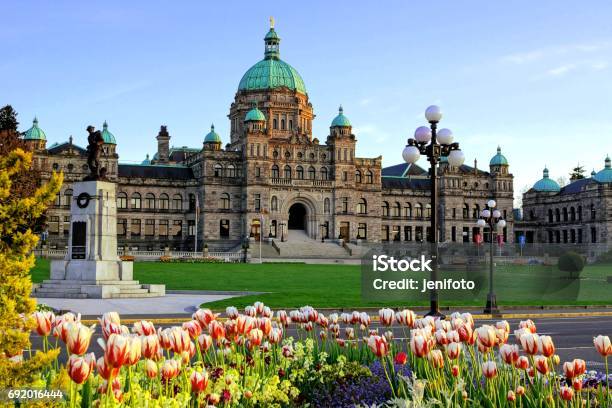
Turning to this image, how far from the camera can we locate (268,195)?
9450cm

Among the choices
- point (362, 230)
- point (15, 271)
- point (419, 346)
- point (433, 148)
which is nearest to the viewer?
point (15, 271)

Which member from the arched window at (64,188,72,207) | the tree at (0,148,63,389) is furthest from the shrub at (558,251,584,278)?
the arched window at (64,188,72,207)

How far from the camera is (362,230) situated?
101 metres

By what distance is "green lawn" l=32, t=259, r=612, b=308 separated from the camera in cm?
3203

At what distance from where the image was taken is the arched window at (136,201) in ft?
314

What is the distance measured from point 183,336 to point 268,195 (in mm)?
87702

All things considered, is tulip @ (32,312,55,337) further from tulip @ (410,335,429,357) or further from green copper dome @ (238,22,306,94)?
green copper dome @ (238,22,306,94)

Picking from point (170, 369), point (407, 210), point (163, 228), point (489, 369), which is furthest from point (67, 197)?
point (489, 369)

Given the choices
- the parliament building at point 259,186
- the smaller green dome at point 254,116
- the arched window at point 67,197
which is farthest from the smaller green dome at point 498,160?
the arched window at point 67,197

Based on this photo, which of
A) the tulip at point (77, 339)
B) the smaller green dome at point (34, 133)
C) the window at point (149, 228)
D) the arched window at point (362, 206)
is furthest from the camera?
the arched window at point (362, 206)

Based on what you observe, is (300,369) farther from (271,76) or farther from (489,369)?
(271,76)

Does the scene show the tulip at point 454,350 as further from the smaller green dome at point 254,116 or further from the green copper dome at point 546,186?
the green copper dome at point 546,186

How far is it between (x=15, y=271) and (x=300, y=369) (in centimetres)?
463

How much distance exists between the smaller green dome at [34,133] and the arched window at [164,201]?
16625 millimetres
